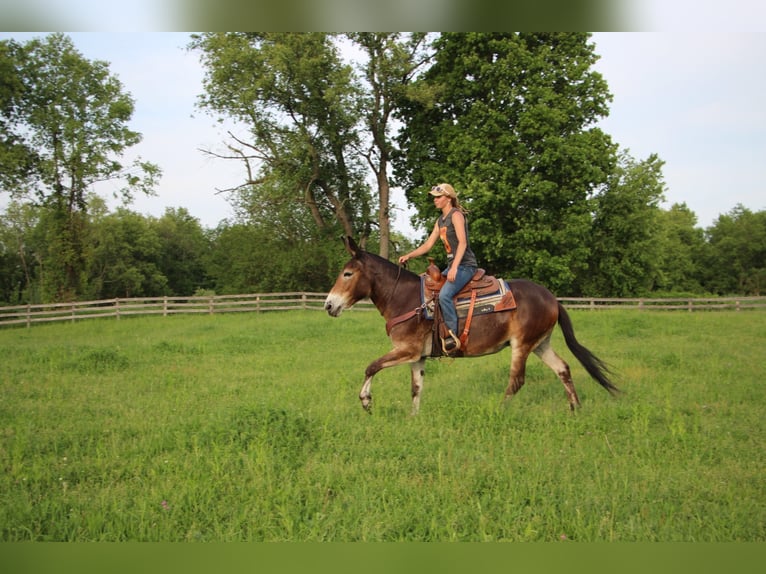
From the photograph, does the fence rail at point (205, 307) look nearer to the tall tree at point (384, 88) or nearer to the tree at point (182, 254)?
the tall tree at point (384, 88)

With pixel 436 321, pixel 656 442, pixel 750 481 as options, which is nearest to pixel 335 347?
pixel 436 321

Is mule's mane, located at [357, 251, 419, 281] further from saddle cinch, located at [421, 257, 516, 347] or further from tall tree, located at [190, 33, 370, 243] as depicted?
tall tree, located at [190, 33, 370, 243]

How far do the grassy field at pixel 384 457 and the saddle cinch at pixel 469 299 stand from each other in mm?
1086

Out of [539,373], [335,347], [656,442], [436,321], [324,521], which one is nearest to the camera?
[324,521]

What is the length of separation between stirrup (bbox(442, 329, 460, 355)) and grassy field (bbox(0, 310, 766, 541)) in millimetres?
747

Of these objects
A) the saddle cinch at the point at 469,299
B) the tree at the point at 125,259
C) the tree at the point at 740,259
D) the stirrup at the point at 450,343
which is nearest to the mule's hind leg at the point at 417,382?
the stirrup at the point at 450,343

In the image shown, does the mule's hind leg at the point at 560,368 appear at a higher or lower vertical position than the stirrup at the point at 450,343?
lower

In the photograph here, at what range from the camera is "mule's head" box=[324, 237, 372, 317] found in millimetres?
6138

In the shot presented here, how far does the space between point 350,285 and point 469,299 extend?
1448 millimetres

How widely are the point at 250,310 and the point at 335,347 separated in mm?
11187

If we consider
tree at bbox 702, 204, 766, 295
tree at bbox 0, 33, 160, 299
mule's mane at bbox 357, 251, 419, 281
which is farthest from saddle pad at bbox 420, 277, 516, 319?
tree at bbox 702, 204, 766, 295

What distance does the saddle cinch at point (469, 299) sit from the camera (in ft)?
20.0

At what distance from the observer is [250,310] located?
23250mm
